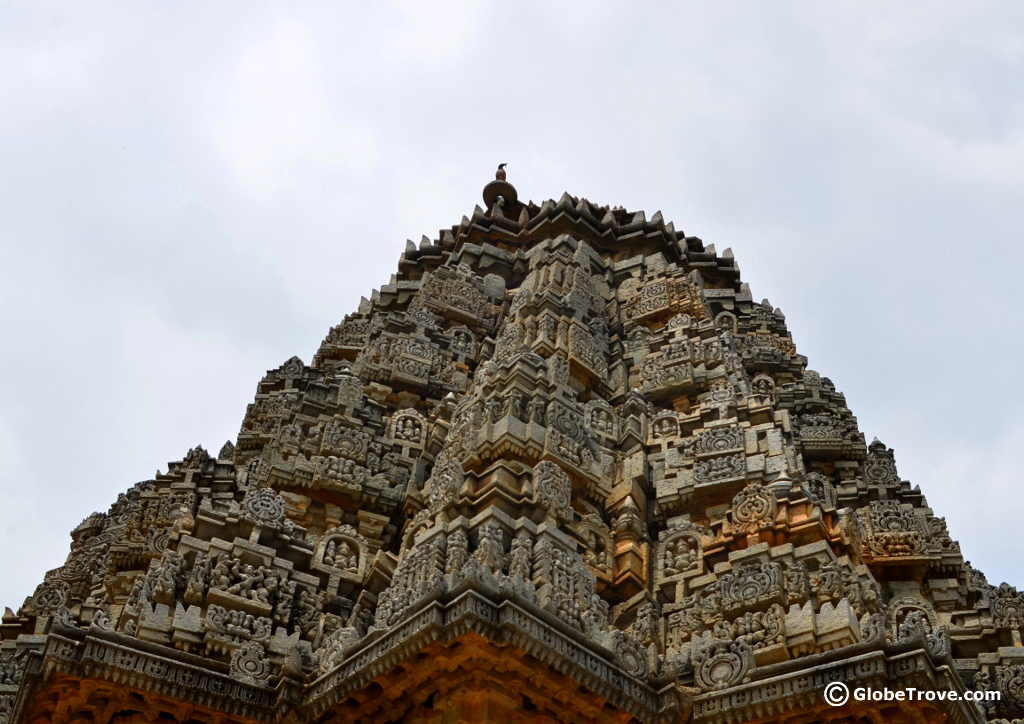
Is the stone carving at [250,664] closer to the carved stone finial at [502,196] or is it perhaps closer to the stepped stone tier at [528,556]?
the stepped stone tier at [528,556]

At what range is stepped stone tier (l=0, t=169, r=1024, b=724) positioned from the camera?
14.1 meters

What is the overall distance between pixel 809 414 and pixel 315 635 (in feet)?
54.4

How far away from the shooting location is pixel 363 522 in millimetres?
21562

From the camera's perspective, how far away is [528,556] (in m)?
16.1

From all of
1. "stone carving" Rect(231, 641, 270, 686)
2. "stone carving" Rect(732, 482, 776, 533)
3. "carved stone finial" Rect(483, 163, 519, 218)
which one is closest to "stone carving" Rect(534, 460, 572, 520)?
"stone carving" Rect(732, 482, 776, 533)

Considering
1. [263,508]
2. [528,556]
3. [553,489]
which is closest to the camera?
[528,556]

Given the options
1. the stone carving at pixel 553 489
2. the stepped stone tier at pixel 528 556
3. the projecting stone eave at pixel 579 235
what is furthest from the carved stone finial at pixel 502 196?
the stone carving at pixel 553 489

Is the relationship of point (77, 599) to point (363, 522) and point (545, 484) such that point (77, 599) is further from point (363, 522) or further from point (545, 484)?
point (545, 484)

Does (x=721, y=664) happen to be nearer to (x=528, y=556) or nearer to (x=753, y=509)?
(x=528, y=556)

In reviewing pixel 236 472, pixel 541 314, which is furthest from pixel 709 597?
pixel 236 472

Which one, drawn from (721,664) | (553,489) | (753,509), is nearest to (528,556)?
(553,489)

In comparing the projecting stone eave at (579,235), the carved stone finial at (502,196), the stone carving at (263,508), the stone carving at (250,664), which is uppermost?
the carved stone finial at (502,196)

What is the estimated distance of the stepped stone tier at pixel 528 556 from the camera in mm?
14109

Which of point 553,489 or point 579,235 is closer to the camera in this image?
point 553,489
